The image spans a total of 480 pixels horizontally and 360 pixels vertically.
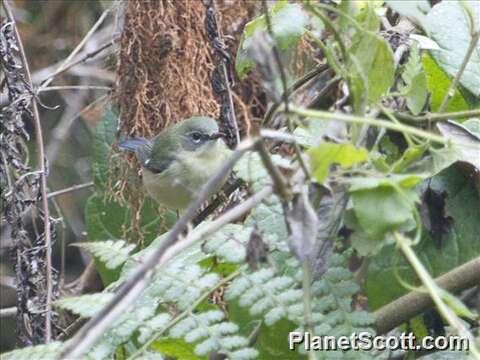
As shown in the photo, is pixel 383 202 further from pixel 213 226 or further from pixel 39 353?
pixel 39 353

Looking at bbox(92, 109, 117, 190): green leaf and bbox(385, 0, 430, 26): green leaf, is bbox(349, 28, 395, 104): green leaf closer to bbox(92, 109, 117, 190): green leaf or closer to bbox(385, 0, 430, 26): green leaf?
bbox(385, 0, 430, 26): green leaf

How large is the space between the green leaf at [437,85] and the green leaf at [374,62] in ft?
2.48

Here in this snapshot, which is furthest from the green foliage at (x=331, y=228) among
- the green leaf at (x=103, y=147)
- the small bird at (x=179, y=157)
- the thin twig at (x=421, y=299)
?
the green leaf at (x=103, y=147)

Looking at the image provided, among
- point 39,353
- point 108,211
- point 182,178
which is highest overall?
point 39,353

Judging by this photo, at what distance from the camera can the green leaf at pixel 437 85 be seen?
6.70ft

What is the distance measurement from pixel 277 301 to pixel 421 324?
0.66m

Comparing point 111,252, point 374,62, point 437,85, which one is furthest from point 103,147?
point 374,62

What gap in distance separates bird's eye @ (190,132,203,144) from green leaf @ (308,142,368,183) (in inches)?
97.5

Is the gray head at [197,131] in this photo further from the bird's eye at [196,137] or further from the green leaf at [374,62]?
the green leaf at [374,62]

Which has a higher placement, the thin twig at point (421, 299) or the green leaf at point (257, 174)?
the green leaf at point (257, 174)

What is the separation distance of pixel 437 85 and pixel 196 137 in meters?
1.71

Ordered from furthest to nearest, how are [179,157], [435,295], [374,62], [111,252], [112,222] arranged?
[179,157] → [112,222] → [111,252] → [374,62] → [435,295]

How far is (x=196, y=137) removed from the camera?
3656mm

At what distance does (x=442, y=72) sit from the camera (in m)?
2.06
